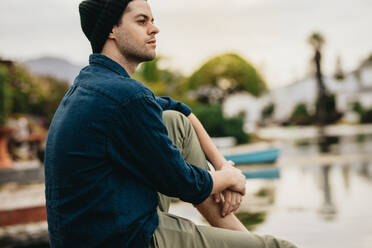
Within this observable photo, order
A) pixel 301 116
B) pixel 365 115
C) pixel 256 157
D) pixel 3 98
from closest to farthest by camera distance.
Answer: pixel 3 98, pixel 256 157, pixel 365 115, pixel 301 116

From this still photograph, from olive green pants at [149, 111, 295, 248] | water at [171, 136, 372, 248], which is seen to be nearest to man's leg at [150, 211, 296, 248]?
olive green pants at [149, 111, 295, 248]

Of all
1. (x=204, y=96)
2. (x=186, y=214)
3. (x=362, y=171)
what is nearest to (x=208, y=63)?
(x=204, y=96)

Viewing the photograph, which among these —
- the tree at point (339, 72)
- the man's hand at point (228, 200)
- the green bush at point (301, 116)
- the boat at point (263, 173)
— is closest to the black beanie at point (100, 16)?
the man's hand at point (228, 200)

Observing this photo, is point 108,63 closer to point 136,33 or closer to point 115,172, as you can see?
point 136,33

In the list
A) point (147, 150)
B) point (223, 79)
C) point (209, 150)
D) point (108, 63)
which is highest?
point (108, 63)

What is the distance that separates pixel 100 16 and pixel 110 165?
0.59 metres

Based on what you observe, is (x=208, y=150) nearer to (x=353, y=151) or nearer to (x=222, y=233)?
(x=222, y=233)

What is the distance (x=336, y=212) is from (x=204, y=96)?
91.0ft

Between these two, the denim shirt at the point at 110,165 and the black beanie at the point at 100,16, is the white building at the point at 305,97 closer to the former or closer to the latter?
the black beanie at the point at 100,16

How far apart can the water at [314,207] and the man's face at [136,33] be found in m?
3.99

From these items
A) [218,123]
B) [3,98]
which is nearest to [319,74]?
[218,123]

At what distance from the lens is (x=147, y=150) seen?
1348 mm

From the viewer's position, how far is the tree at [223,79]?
3361cm

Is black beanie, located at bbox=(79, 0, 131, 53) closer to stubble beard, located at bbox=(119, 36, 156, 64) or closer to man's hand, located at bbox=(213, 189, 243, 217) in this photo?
stubble beard, located at bbox=(119, 36, 156, 64)
